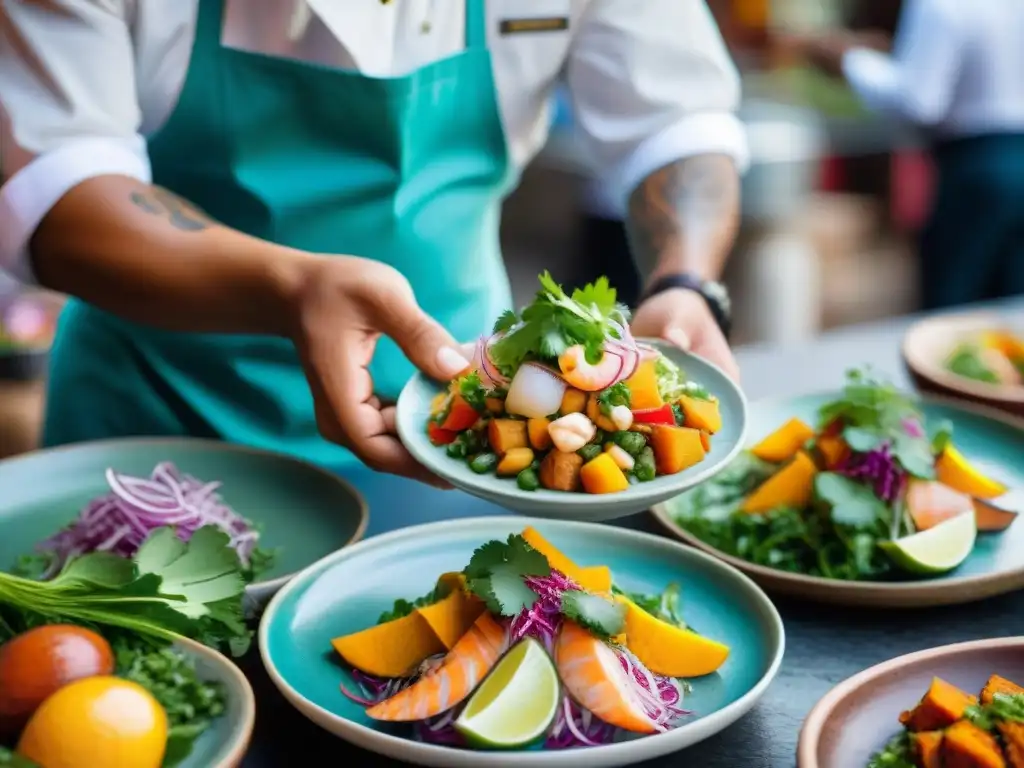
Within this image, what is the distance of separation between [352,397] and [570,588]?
1.70 ft

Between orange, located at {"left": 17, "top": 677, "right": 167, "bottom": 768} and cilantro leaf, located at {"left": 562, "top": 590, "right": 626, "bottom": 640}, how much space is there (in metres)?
0.42

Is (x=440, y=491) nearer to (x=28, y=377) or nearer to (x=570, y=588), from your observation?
(x=570, y=588)

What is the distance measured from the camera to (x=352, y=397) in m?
1.61

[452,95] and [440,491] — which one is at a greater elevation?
[452,95]

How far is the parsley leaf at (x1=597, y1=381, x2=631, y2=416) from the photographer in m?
1.48

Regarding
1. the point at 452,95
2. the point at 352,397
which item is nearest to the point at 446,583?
the point at 352,397

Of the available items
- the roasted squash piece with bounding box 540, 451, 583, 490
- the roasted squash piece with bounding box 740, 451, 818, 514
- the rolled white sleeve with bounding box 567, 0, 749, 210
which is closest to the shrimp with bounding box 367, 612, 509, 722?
the roasted squash piece with bounding box 540, 451, 583, 490

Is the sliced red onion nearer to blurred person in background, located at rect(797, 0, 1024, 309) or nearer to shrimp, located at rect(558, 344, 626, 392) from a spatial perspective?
shrimp, located at rect(558, 344, 626, 392)

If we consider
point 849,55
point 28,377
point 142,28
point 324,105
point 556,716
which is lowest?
point 28,377

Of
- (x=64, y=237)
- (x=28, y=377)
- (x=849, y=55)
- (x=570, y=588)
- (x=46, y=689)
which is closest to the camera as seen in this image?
(x=46, y=689)

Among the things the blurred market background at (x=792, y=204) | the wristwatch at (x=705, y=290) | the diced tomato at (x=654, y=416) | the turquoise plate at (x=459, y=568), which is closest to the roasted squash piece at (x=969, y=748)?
the turquoise plate at (x=459, y=568)

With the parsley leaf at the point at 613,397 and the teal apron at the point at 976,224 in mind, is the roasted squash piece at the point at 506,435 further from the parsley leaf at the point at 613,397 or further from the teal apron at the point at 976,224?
the teal apron at the point at 976,224

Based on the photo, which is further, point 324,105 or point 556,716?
point 324,105

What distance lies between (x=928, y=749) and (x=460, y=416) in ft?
2.31
